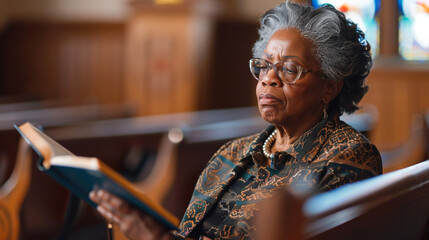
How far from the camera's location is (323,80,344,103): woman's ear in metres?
1.69

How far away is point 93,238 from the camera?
3.41m

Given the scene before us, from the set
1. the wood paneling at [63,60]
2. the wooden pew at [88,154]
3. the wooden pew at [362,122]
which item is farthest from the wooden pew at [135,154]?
the wood paneling at [63,60]

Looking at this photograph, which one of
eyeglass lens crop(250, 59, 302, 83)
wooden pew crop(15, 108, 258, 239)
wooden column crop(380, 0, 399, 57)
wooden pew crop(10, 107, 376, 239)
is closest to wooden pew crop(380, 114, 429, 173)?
wooden pew crop(10, 107, 376, 239)

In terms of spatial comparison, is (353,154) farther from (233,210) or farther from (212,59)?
(212,59)

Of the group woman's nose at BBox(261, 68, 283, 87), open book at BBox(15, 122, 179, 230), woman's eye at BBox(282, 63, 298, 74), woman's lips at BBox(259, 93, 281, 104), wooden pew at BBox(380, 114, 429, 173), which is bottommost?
open book at BBox(15, 122, 179, 230)

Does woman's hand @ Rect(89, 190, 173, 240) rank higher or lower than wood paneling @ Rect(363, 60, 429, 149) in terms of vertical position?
lower

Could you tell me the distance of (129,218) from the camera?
50.8 inches

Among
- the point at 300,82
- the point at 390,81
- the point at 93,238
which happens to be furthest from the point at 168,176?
the point at 390,81

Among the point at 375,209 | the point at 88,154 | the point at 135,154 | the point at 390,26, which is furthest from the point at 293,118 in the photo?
the point at 390,26

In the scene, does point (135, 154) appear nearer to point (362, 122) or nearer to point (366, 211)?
point (362, 122)

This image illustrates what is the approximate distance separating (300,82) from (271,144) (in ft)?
0.80

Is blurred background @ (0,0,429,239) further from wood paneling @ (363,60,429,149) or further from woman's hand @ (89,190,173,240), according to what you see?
woman's hand @ (89,190,173,240)

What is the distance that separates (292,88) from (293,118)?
87mm

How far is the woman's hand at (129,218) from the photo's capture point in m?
1.28
